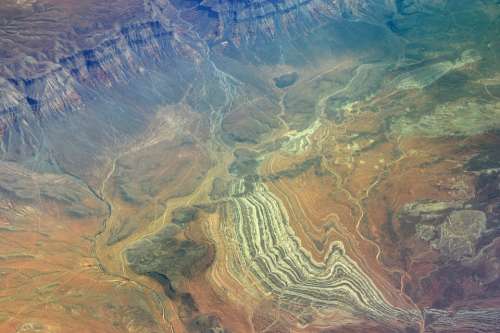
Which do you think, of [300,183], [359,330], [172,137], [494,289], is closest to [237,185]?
[300,183]

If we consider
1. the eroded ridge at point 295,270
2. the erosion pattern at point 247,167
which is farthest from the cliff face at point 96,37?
the eroded ridge at point 295,270

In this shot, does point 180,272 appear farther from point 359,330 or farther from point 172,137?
point 172,137

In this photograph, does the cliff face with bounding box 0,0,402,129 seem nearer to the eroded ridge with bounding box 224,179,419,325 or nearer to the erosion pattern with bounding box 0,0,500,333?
the erosion pattern with bounding box 0,0,500,333

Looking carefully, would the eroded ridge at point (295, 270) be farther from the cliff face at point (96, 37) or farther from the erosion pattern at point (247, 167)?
the cliff face at point (96, 37)

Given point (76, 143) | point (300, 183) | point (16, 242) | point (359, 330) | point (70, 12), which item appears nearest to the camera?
point (359, 330)

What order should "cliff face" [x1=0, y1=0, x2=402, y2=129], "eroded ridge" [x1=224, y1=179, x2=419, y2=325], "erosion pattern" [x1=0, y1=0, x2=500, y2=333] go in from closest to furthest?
"eroded ridge" [x1=224, y1=179, x2=419, y2=325]
"erosion pattern" [x1=0, y1=0, x2=500, y2=333]
"cliff face" [x1=0, y1=0, x2=402, y2=129]

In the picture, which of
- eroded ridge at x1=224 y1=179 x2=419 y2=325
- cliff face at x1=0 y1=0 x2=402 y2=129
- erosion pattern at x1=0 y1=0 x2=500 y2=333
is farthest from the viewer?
cliff face at x1=0 y1=0 x2=402 y2=129

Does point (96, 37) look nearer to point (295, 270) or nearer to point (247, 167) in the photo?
point (247, 167)

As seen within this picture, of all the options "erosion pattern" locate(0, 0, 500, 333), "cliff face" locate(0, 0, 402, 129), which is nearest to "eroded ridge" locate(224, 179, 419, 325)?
"erosion pattern" locate(0, 0, 500, 333)
